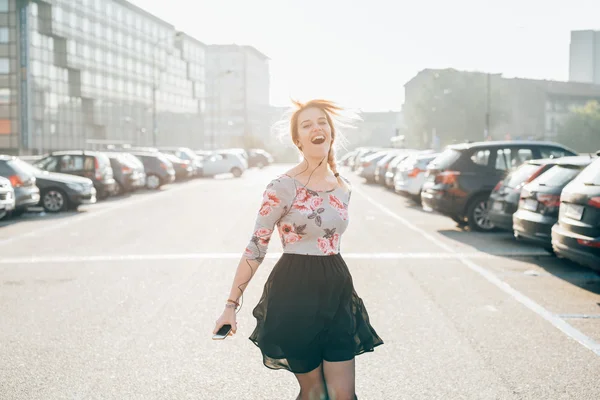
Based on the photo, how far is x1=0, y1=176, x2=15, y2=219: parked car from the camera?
1609 cm

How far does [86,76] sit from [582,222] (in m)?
69.3

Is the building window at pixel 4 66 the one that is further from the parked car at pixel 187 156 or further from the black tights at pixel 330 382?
the black tights at pixel 330 382

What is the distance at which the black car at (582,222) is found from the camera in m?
8.16

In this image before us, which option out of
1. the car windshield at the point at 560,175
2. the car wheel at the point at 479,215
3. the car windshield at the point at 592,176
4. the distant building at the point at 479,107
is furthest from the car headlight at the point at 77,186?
the distant building at the point at 479,107

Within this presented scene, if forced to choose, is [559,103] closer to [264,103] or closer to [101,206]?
[264,103]

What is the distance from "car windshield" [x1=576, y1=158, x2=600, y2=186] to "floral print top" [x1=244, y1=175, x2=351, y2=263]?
5.64m

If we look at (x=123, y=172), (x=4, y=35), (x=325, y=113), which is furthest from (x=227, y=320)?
(x=4, y=35)

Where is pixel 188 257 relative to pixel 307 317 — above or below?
below

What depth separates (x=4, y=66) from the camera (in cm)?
6166

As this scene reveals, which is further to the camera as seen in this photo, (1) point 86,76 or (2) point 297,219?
(1) point 86,76

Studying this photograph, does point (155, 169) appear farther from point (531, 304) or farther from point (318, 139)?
point (318, 139)

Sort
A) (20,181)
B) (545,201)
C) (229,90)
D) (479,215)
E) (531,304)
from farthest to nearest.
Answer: (229,90)
(20,181)
(479,215)
(545,201)
(531,304)

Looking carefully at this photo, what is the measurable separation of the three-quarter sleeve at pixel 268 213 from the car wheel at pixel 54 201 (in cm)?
1750

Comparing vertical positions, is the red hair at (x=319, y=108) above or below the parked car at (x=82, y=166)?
above
